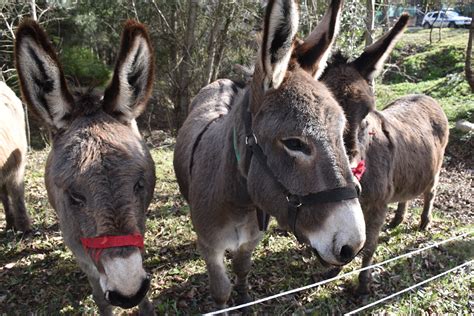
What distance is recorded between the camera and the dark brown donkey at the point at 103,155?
80.6 inches

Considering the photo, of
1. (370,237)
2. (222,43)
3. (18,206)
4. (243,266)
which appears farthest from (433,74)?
(18,206)

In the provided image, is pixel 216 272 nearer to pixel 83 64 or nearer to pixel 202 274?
pixel 202 274

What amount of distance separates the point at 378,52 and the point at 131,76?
2.01m

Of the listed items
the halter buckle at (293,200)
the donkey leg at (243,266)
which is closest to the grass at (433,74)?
the donkey leg at (243,266)

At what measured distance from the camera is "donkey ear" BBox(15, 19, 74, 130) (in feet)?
7.00

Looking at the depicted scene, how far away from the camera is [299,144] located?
6.29 ft

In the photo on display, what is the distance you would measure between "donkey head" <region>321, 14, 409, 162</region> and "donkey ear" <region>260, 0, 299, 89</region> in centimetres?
108

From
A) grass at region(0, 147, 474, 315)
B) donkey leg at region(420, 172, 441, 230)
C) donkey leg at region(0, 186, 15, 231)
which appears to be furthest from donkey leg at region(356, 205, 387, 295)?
donkey leg at region(0, 186, 15, 231)

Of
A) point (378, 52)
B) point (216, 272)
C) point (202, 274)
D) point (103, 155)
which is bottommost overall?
point (202, 274)

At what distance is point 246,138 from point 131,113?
36.8 inches

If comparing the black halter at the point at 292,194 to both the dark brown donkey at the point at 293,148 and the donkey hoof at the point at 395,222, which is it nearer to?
the dark brown donkey at the point at 293,148

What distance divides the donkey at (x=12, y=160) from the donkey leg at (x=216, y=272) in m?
2.76

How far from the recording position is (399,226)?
5562 mm

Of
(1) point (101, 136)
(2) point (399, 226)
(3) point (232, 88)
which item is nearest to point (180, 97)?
(3) point (232, 88)
